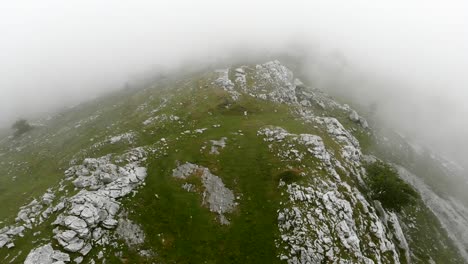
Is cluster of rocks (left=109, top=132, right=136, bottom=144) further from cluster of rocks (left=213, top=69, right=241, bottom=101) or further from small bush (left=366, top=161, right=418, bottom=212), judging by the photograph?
small bush (left=366, top=161, right=418, bottom=212)

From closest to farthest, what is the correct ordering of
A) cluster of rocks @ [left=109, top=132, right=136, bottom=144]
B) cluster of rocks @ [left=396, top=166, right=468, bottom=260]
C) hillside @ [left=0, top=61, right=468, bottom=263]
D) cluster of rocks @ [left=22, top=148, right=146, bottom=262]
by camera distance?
cluster of rocks @ [left=22, top=148, right=146, bottom=262], hillside @ [left=0, top=61, right=468, bottom=263], cluster of rocks @ [left=109, top=132, right=136, bottom=144], cluster of rocks @ [left=396, top=166, right=468, bottom=260]

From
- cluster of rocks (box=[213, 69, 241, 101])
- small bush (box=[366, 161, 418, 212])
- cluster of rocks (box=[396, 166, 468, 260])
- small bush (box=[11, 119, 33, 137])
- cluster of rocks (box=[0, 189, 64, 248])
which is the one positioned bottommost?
cluster of rocks (box=[396, 166, 468, 260])

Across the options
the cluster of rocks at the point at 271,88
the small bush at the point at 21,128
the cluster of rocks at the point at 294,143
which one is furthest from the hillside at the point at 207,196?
the small bush at the point at 21,128

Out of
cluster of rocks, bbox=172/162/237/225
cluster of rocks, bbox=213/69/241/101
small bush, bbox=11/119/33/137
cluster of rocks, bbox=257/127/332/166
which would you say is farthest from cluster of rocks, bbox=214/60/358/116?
small bush, bbox=11/119/33/137

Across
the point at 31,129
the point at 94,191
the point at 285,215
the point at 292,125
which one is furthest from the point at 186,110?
the point at 31,129

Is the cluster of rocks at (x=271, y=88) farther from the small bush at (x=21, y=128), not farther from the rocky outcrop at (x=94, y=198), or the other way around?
the small bush at (x=21, y=128)

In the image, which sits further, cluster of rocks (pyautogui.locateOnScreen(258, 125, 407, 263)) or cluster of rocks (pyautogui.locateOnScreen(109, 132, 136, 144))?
cluster of rocks (pyautogui.locateOnScreen(109, 132, 136, 144))

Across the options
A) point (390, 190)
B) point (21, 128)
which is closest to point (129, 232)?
point (390, 190)
